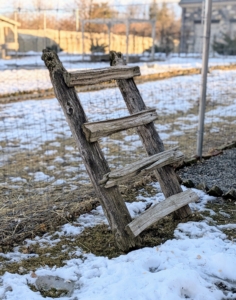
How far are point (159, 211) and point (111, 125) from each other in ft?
2.34

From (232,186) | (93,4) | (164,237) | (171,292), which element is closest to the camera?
(171,292)

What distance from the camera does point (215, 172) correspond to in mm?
4328

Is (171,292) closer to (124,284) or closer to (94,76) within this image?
(124,284)

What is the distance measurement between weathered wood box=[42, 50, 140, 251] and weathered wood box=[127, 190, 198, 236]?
7 cm

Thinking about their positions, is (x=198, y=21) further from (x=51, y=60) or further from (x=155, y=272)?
(x=155, y=272)

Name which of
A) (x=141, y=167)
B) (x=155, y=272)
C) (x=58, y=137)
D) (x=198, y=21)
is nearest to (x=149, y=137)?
(x=141, y=167)

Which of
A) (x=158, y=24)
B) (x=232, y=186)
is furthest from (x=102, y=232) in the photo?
(x=158, y=24)

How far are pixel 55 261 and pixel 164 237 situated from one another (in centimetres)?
81

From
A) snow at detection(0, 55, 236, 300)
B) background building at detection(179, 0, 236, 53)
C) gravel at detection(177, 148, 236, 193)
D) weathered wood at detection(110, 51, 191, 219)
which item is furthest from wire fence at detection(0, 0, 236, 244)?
background building at detection(179, 0, 236, 53)

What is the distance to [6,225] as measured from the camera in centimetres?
310

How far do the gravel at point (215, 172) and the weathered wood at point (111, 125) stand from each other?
132cm

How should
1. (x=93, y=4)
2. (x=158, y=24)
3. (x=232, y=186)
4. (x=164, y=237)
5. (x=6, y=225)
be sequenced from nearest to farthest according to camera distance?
(x=164, y=237), (x=6, y=225), (x=232, y=186), (x=93, y=4), (x=158, y=24)

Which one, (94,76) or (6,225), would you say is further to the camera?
(6,225)

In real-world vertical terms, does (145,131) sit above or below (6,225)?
above
